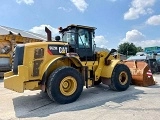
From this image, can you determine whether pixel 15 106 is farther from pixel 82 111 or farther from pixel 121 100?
pixel 121 100

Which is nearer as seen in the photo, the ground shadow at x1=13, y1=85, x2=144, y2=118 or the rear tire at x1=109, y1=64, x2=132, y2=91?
the ground shadow at x1=13, y1=85, x2=144, y2=118

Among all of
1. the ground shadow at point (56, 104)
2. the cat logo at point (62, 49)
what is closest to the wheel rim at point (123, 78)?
the ground shadow at point (56, 104)

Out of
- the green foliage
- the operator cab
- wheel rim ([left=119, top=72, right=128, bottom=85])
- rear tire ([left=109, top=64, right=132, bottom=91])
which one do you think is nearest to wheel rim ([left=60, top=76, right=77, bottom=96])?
the operator cab

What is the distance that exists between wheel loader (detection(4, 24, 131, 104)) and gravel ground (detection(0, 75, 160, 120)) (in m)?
0.45

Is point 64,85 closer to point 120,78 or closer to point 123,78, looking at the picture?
point 120,78

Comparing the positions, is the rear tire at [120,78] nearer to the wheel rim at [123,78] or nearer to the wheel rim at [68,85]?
the wheel rim at [123,78]

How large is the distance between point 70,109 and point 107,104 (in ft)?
3.72

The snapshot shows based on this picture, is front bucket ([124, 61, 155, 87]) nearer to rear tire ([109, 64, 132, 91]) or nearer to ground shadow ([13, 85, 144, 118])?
rear tire ([109, 64, 132, 91])

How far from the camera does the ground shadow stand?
5377 mm

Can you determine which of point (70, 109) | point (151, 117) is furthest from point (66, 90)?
point (151, 117)

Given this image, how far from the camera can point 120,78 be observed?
7977mm

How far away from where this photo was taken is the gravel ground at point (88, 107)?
16.2 ft

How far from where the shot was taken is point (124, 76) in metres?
8.13

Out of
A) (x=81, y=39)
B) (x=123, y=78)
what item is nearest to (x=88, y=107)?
(x=81, y=39)
